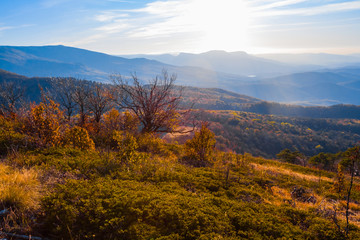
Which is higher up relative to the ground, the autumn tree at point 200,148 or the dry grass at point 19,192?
the dry grass at point 19,192

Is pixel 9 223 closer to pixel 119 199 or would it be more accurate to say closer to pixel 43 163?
pixel 119 199

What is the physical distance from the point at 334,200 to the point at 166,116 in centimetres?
1088

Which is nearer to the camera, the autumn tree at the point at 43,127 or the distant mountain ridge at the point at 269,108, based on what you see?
the autumn tree at the point at 43,127

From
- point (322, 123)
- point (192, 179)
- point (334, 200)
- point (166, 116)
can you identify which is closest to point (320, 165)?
point (334, 200)

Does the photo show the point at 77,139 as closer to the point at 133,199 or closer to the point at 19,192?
the point at 19,192

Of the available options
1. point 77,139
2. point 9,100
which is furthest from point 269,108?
point 77,139

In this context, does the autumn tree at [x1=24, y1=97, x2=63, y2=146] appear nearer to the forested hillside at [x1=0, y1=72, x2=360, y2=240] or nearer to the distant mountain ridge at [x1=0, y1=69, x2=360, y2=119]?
the forested hillside at [x1=0, y1=72, x2=360, y2=240]

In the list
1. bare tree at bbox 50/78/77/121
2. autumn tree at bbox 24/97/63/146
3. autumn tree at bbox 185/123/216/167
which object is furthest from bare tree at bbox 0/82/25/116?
autumn tree at bbox 185/123/216/167

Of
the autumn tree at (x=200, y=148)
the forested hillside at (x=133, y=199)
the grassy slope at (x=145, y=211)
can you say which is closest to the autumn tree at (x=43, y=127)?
the forested hillside at (x=133, y=199)

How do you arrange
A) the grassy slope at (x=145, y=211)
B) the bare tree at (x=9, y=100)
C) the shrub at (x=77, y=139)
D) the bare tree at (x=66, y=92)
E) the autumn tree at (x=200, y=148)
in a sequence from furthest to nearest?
the bare tree at (x=66, y=92), the bare tree at (x=9, y=100), the autumn tree at (x=200, y=148), the shrub at (x=77, y=139), the grassy slope at (x=145, y=211)

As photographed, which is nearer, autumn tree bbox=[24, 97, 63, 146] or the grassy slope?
the grassy slope

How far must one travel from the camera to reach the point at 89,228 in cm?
415

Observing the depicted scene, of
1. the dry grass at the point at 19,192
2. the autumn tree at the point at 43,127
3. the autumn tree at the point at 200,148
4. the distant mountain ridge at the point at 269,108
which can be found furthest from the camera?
the distant mountain ridge at the point at 269,108

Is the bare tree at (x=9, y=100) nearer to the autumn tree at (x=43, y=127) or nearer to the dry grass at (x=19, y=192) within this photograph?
the autumn tree at (x=43, y=127)
